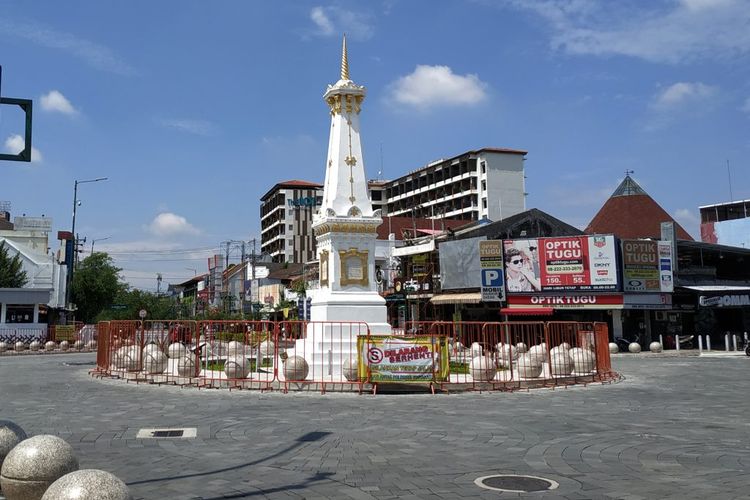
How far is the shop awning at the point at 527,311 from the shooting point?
38.5 m

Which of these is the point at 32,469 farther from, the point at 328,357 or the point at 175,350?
the point at 175,350

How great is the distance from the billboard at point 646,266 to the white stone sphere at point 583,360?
64.8 ft

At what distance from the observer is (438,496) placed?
659cm

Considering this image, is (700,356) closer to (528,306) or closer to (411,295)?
(528,306)

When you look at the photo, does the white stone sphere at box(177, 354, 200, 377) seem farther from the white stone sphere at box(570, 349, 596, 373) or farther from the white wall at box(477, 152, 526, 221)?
the white wall at box(477, 152, 526, 221)

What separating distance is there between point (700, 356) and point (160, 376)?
27.2 meters

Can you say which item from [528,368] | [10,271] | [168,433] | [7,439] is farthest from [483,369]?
[10,271]

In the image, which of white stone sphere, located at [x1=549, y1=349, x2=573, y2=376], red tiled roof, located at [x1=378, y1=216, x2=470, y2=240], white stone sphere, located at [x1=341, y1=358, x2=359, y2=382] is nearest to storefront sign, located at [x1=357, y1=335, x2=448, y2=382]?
white stone sphere, located at [x1=341, y1=358, x2=359, y2=382]

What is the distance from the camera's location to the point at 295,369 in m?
17.1

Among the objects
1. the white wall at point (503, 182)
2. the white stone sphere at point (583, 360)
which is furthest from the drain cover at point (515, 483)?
the white wall at point (503, 182)

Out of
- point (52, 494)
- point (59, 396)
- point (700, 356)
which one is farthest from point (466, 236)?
point (52, 494)

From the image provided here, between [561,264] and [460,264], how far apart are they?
258 inches

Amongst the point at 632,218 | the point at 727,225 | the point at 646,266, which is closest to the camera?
the point at 646,266

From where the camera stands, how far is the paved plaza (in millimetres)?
7137
